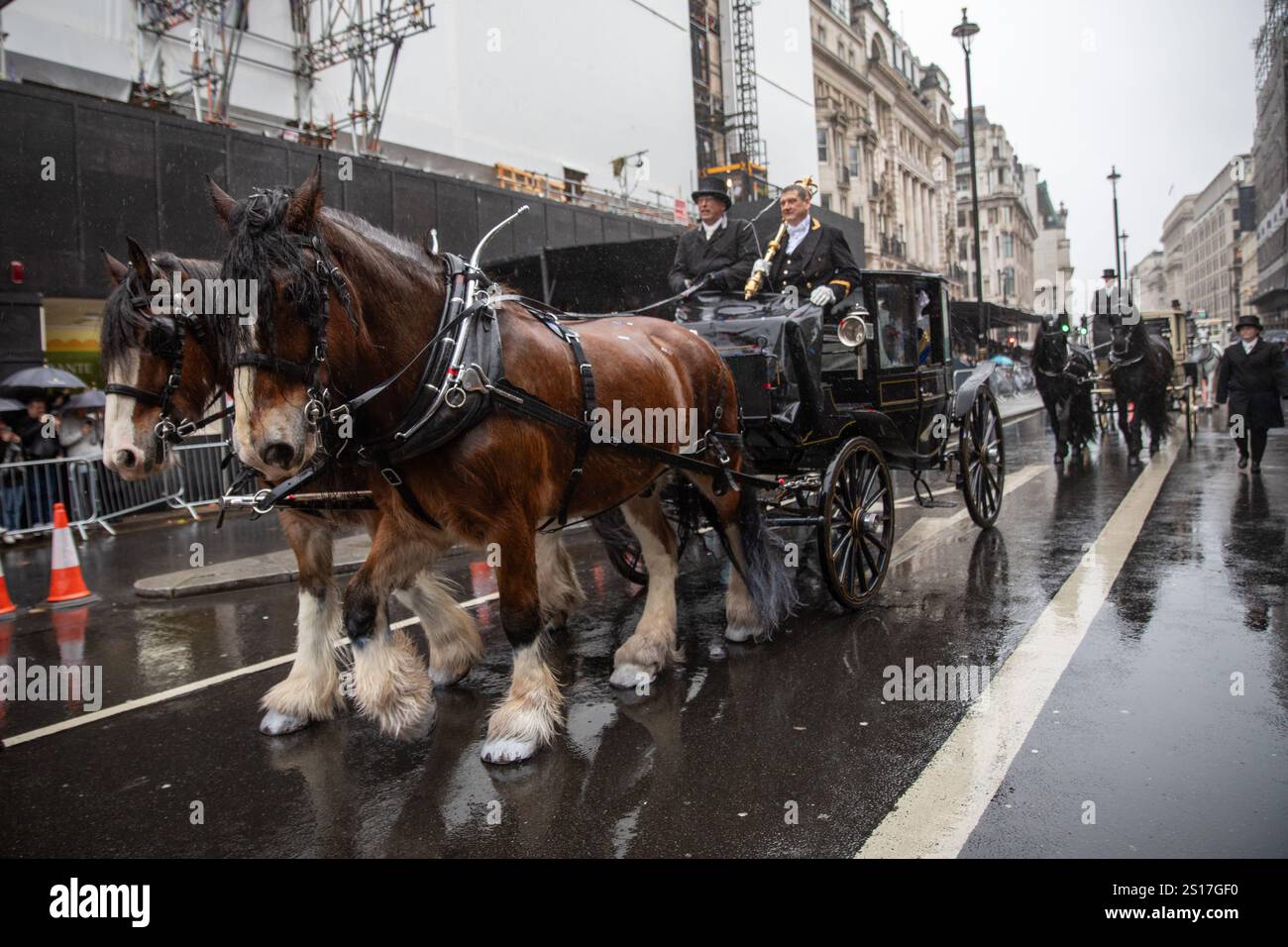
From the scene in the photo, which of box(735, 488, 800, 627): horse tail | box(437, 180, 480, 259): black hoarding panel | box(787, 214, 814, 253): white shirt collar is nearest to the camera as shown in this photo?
box(735, 488, 800, 627): horse tail

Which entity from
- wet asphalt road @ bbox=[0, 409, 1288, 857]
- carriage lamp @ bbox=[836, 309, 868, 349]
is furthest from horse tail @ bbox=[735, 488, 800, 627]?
carriage lamp @ bbox=[836, 309, 868, 349]

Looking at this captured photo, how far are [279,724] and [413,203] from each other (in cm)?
1577

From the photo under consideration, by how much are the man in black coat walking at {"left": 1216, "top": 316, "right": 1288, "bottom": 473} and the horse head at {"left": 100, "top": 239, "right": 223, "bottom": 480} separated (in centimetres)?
1233

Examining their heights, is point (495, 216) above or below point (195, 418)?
above

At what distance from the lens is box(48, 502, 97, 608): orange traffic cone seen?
26.0 feet

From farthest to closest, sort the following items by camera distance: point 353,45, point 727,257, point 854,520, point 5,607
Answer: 1. point 353,45
2. point 5,607
3. point 727,257
4. point 854,520

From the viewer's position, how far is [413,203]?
60.4 ft

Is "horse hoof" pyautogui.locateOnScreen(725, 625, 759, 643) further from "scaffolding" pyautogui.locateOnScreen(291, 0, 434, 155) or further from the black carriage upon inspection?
"scaffolding" pyautogui.locateOnScreen(291, 0, 434, 155)

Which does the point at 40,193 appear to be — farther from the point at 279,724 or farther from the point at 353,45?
the point at 279,724

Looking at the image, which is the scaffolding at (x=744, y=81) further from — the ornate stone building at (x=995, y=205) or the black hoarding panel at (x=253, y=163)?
the ornate stone building at (x=995, y=205)

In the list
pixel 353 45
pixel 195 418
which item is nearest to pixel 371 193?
pixel 353 45
